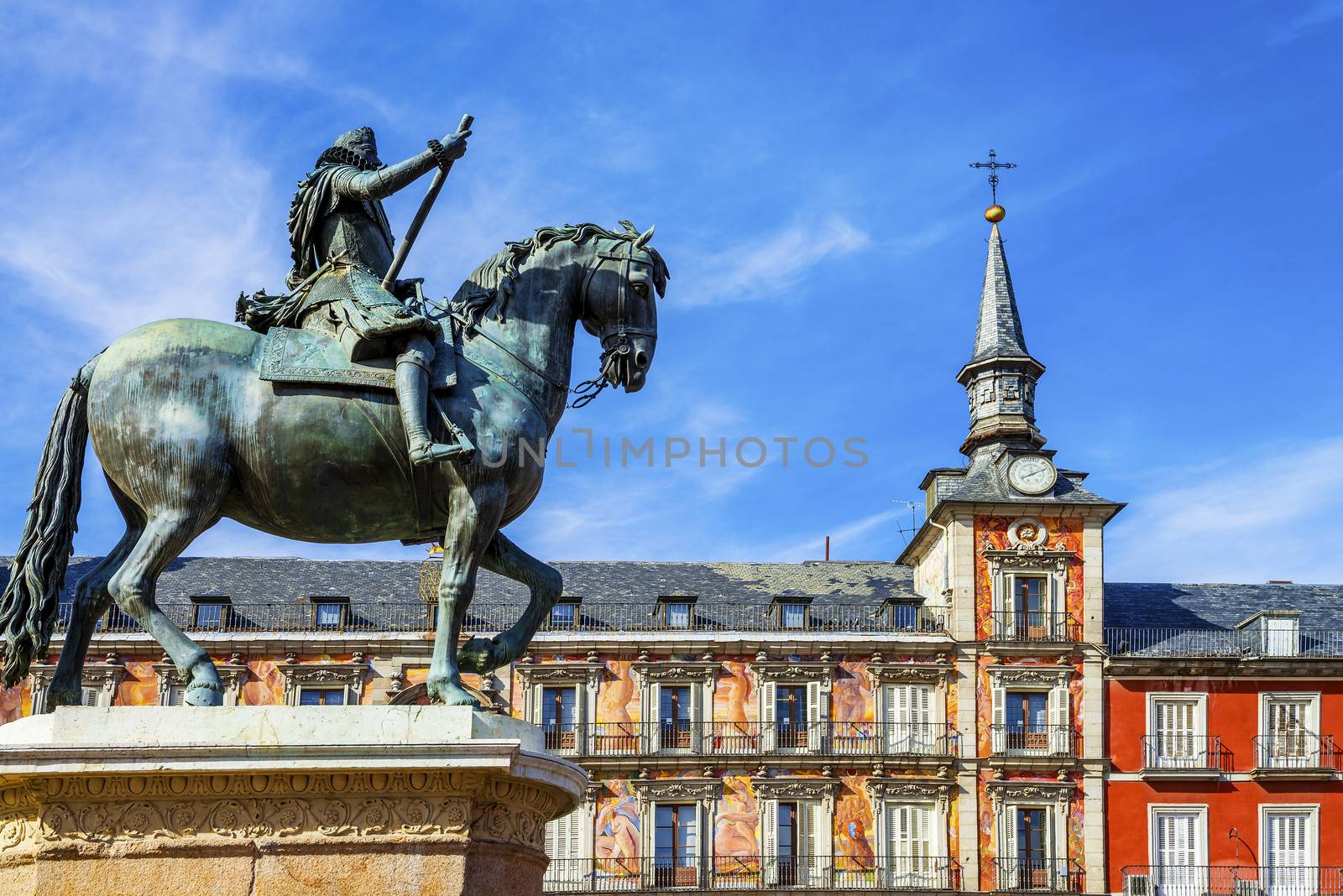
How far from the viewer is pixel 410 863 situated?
316 inches

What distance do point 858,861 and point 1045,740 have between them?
576cm

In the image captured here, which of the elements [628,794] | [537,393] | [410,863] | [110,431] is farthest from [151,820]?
[628,794]

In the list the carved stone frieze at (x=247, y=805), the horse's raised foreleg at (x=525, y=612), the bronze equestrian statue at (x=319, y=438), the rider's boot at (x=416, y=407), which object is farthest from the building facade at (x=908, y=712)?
the carved stone frieze at (x=247, y=805)

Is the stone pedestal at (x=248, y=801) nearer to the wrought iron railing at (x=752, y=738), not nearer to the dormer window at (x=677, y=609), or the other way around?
the wrought iron railing at (x=752, y=738)

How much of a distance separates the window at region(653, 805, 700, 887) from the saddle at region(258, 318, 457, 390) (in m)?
39.1

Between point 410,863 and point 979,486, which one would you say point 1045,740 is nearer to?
point 979,486

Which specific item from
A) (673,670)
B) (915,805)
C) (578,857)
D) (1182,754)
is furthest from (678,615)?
(1182,754)

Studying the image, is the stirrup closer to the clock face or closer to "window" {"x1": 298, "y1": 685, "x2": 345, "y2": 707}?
"window" {"x1": 298, "y1": 685, "x2": 345, "y2": 707}

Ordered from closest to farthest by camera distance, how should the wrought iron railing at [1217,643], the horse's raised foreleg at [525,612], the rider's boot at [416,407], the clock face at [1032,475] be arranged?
the rider's boot at [416,407] → the horse's raised foreleg at [525,612] → the wrought iron railing at [1217,643] → the clock face at [1032,475]

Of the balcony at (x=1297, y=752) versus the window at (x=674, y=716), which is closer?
the balcony at (x=1297, y=752)

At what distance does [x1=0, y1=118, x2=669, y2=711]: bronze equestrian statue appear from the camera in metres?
8.55

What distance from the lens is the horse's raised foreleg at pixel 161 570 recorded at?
8.48 meters

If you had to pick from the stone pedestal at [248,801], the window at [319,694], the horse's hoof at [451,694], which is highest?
the window at [319,694]

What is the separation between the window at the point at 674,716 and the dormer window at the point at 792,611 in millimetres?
3495
